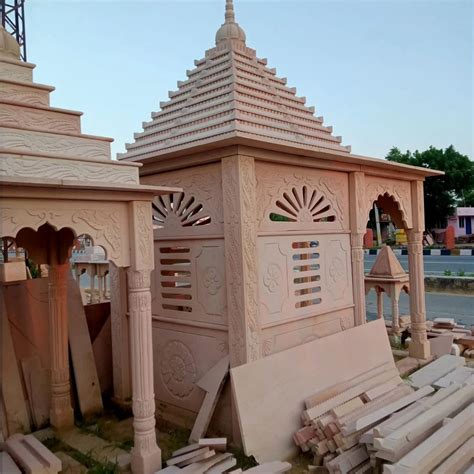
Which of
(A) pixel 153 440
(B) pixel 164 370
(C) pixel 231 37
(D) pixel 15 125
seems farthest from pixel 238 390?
(C) pixel 231 37

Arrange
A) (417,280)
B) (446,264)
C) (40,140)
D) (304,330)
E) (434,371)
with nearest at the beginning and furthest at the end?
(40,140), (304,330), (434,371), (417,280), (446,264)

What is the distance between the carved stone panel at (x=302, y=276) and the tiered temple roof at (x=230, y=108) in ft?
3.62

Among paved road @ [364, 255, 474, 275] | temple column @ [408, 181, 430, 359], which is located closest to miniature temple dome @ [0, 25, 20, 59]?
temple column @ [408, 181, 430, 359]

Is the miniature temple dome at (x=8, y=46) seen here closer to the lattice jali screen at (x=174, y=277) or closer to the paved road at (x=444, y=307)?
the lattice jali screen at (x=174, y=277)

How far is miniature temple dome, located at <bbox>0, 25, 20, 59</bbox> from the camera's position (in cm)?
363

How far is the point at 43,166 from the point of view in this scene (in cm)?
304

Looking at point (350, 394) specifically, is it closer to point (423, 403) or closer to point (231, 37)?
point (423, 403)

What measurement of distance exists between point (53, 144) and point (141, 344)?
1720 millimetres

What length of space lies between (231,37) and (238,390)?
13.5 ft

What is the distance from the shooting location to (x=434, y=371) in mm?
5383

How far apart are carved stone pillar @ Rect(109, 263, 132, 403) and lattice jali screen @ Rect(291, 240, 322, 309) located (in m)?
2.13

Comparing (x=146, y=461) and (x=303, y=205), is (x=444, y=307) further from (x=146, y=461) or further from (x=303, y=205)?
(x=146, y=461)

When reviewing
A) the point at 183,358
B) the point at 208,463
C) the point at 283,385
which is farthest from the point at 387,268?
the point at 208,463

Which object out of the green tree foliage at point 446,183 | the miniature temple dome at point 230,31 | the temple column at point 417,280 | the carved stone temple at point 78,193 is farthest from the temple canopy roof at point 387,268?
→ the green tree foliage at point 446,183
